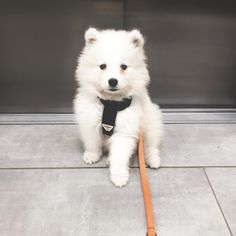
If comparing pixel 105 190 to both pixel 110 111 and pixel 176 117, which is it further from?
pixel 176 117

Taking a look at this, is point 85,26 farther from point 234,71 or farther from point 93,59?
point 234,71

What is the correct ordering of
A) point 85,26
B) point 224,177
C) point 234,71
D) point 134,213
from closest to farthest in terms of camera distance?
1. point 134,213
2. point 224,177
3. point 85,26
4. point 234,71

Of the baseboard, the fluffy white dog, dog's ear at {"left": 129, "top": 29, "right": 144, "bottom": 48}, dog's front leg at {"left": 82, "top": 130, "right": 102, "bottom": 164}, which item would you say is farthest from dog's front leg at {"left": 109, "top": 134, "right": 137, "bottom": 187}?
the baseboard

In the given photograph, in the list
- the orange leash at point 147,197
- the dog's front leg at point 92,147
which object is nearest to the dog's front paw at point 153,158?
the orange leash at point 147,197

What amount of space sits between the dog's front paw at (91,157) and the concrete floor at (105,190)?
37 millimetres

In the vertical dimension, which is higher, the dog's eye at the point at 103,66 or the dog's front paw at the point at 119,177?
the dog's eye at the point at 103,66

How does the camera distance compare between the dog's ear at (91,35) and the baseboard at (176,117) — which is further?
the baseboard at (176,117)

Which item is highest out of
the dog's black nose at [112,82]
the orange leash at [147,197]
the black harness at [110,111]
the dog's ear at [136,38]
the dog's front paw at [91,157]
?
the dog's ear at [136,38]

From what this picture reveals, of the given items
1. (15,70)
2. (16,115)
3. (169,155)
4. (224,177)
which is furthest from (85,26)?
(224,177)

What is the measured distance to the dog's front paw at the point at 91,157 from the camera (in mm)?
2336

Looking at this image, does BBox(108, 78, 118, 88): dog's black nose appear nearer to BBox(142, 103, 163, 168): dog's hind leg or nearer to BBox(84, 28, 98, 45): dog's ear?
BBox(84, 28, 98, 45): dog's ear

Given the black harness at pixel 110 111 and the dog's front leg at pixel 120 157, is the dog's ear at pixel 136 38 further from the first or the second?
the dog's front leg at pixel 120 157

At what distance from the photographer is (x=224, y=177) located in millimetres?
2244

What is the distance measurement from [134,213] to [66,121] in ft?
4.35
